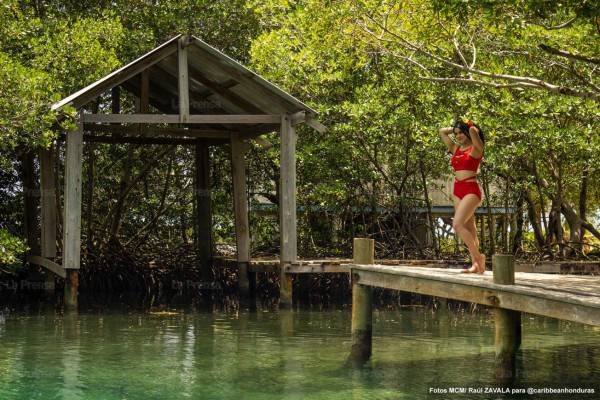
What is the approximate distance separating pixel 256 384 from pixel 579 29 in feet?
20.0

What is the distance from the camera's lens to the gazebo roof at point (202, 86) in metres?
13.6

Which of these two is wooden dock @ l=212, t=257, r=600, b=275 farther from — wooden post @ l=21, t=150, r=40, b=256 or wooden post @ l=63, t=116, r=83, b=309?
wooden post @ l=21, t=150, r=40, b=256

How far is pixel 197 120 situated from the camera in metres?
14.0

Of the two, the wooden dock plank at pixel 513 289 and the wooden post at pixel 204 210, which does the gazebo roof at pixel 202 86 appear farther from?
the wooden dock plank at pixel 513 289

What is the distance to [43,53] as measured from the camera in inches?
568

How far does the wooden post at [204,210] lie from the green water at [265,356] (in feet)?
10.9

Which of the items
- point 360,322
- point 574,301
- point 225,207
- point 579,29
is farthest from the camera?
point 225,207

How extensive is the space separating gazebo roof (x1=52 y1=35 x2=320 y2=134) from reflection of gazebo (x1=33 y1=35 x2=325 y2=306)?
0.05 feet

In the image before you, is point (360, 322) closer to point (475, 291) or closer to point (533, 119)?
point (475, 291)

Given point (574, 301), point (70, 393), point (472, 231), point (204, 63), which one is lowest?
point (70, 393)

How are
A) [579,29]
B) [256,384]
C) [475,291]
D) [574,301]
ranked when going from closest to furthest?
[574,301]
[475,291]
[256,384]
[579,29]

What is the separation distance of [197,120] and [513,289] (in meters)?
7.46

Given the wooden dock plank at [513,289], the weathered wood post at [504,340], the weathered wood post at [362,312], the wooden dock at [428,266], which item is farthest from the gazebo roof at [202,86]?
the weathered wood post at [504,340]

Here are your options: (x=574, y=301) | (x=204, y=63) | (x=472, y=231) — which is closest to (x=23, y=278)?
(x=204, y=63)
